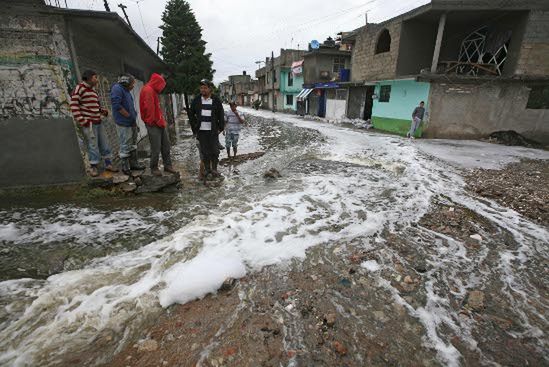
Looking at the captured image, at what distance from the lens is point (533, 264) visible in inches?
132

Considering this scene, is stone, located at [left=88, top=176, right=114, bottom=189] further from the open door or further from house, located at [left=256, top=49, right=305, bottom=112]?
house, located at [left=256, top=49, right=305, bottom=112]

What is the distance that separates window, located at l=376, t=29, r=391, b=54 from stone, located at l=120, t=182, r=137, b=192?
18317mm

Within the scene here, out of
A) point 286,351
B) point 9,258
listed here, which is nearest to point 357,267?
point 286,351

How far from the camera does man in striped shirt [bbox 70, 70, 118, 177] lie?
4.71 m

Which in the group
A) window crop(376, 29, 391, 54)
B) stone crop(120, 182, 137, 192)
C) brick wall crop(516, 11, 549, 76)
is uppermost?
window crop(376, 29, 391, 54)

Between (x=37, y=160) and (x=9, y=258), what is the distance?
101 inches

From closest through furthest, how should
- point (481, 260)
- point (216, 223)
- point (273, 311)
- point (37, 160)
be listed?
1. point (273, 311)
2. point (481, 260)
3. point (216, 223)
4. point (37, 160)

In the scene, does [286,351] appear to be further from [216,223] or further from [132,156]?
[132,156]

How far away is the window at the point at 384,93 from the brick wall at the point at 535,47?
606cm

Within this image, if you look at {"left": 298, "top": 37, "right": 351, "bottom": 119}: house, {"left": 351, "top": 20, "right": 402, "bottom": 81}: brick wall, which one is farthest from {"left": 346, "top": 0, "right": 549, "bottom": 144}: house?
{"left": 298, "top": 37, "right": 351, "bottom": 119}: house

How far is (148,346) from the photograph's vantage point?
2.16 meters

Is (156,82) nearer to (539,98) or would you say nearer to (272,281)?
(272,281)

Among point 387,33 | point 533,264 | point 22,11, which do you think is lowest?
point 533,264

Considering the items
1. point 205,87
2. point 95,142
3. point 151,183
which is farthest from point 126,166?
point 205,87
